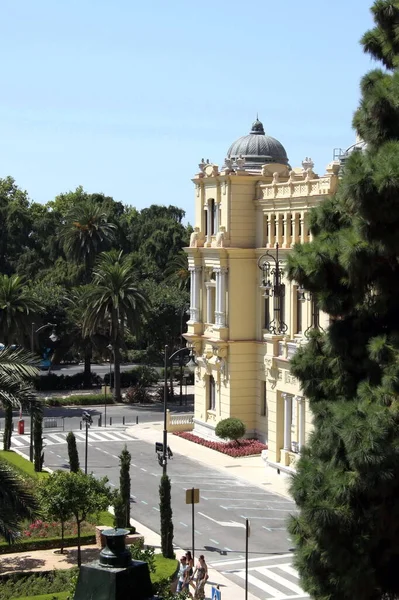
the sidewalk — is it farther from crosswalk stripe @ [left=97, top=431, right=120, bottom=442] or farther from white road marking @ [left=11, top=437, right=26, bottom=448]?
white road marking @ [left=11, top=437, right=26, bottom=448]

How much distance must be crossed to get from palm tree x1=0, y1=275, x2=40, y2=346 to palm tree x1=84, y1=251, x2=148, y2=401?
388cm

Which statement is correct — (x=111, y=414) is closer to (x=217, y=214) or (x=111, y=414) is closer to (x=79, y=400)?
(x=79, y=400)

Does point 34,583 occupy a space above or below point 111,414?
below

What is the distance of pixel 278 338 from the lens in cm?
4694

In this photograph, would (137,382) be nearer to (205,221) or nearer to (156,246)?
(205,221)

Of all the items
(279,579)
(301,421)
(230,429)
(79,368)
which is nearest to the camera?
(279,579)

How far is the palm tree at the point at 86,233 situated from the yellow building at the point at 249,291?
2327 centimetres

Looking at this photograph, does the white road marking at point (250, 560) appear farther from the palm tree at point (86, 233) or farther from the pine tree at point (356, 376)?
the palm tree at point (86, 233)

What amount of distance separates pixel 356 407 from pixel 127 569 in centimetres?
1340

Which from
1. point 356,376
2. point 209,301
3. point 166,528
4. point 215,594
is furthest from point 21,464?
point 356,376

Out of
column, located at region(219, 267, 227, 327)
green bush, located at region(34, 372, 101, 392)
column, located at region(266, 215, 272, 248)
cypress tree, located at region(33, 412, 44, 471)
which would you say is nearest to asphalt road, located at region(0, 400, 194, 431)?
green bush, located at region(34, 372, 101, 392)

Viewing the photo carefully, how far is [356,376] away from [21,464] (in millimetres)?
25882

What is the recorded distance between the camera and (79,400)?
2562 inches

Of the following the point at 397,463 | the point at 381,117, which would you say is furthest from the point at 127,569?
the point at 381,117
